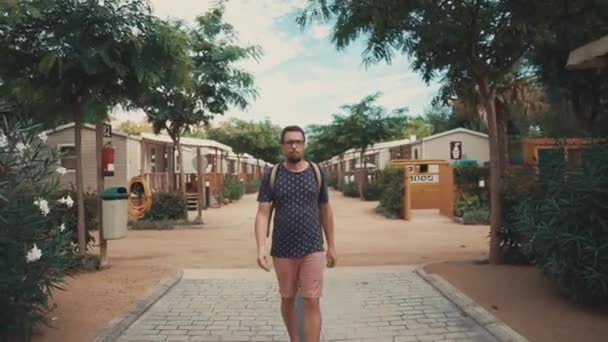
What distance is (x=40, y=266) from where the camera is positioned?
4.61 m

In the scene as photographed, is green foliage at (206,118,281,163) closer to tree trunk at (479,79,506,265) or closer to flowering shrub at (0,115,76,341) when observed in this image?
tree trunk at (479,79,506,265)

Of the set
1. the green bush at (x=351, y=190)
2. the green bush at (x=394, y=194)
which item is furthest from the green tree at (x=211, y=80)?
the green bush at (x=351, y=190)

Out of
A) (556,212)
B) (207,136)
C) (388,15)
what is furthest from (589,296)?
(207,136)

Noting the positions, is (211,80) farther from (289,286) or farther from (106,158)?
(289,286)

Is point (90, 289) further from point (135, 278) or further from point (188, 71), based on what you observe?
point (188, 71)

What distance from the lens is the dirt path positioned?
6109 millimetres

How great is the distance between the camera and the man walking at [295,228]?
14.4 ft

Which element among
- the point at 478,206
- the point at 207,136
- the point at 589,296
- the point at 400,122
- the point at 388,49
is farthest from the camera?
the point at 207,136

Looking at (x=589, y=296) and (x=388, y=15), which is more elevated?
(x=388, y=15)

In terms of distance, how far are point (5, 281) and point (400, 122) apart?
27472 millimetres

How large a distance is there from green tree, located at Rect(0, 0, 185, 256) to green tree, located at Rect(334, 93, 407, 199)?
22107mm

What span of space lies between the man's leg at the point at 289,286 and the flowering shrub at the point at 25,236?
1683 mm

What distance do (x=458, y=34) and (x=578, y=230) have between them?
3363 mm

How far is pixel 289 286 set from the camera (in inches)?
176
